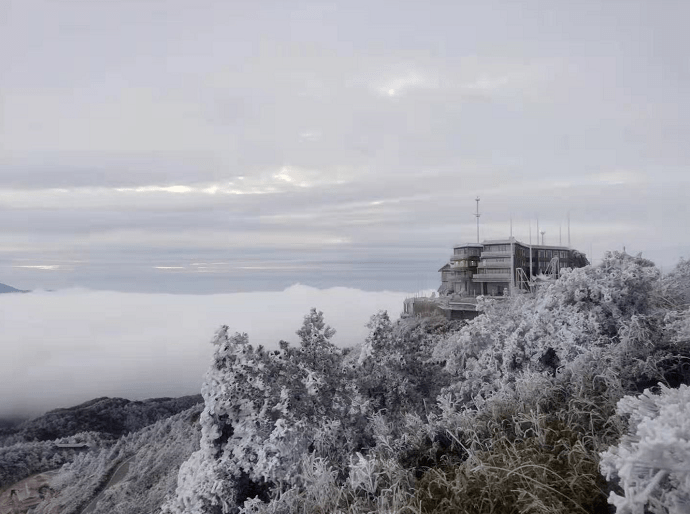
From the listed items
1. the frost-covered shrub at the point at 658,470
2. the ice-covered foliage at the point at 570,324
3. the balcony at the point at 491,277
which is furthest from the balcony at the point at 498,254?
the frost-covered shrub at the point at 658,470

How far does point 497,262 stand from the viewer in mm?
26172

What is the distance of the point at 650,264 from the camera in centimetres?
851

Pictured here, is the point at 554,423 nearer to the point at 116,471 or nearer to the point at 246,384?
the point at 246,384

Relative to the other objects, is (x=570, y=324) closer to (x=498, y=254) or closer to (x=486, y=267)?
(x=498, y=254)

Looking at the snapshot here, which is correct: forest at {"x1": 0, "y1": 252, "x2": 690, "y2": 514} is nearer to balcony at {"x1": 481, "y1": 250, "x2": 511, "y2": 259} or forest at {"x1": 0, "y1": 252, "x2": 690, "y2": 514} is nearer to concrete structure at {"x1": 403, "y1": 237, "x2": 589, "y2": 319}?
concrete structure at {"x1": 403, "y1": 237, "x2": 589, "y2": 319}

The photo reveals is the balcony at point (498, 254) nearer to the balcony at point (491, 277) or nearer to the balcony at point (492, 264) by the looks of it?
the balcony at point (492, 264)

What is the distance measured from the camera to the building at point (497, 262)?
25641mm

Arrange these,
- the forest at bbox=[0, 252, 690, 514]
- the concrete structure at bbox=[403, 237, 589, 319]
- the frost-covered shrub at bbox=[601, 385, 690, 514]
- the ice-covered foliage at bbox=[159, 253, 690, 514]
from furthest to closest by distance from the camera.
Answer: the concrete structure at bbox=[403, 237, 589, 319], the ice-covered foliage at bbox=[159, 253, 690, 514], the forest at bbox=[0, 252, 690, 514], the frost-covered shrub at bbox=[601, 385, 690, 514]

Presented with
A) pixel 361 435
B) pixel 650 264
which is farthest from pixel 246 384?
pixel 650 264

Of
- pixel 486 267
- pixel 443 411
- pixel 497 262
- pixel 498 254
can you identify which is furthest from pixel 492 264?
pixel 443 411

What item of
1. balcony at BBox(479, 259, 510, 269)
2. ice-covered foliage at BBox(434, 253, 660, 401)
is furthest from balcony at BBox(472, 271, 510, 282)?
ice-covered foliage at BBox(434, 253, 660, 401)

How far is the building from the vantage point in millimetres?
25641

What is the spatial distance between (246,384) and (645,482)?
4381 millimetres

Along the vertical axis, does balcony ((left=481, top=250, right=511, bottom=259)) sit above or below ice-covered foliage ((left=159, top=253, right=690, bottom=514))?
above
